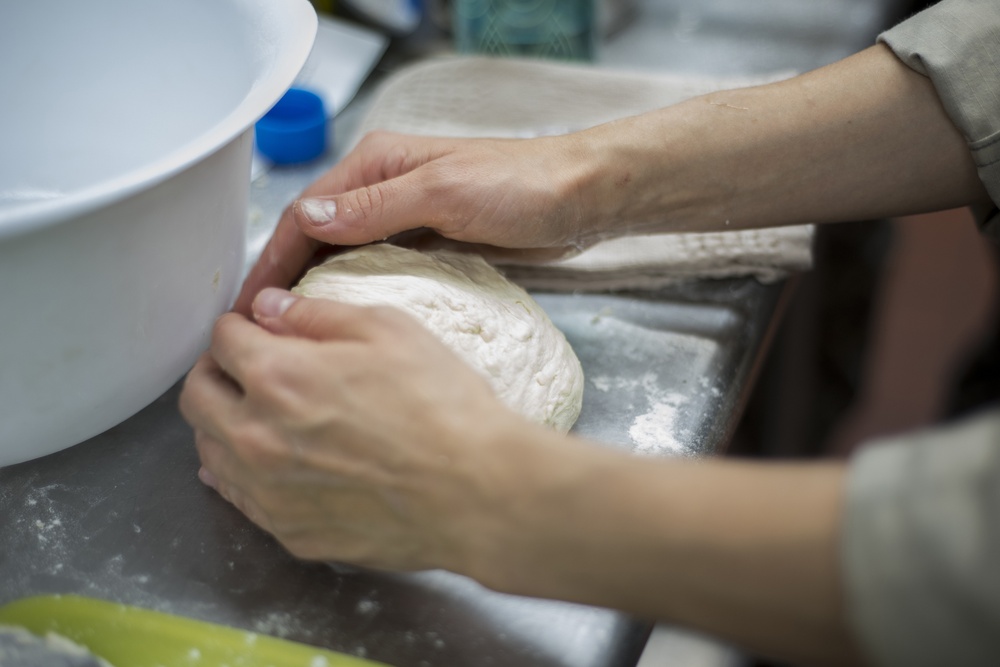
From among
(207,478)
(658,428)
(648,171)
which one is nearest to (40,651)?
(207,478)

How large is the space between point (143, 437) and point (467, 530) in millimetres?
420

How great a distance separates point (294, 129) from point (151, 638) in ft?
2.50

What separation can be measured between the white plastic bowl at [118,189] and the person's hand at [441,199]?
79mm

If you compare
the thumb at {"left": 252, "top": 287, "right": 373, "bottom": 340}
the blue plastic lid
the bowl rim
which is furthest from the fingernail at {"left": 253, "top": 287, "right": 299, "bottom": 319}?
the blue plastic lid

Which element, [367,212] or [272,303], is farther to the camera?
[367,212]

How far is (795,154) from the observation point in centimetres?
89

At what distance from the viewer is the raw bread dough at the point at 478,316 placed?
0.75 meters

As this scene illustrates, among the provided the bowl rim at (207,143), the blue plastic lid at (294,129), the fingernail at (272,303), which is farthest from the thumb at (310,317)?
the blue plastic lid at (294,129)

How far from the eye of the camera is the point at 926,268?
2451 millimetres

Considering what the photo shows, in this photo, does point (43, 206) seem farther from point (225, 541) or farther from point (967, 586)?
point (967, 586)

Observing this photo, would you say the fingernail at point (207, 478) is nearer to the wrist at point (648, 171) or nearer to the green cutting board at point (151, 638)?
the green cutting board at point (151, 638)

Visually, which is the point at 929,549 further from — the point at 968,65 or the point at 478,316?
the point at 968,65

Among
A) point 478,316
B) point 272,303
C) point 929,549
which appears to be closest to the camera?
point 929,549

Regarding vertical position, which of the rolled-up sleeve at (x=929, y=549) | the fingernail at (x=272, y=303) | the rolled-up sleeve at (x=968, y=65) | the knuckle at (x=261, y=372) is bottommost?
the fingernail at (x=272, y=303)
